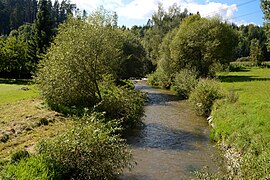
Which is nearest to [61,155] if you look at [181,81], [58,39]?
[58,39]

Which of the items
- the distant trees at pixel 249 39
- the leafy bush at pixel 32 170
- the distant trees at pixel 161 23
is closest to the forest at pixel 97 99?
the leafy bush at pixel 32 170

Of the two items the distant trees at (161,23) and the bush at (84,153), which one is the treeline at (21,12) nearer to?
the distant trees at (161,23)

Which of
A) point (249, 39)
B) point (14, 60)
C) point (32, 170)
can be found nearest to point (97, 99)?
point (32, 170)

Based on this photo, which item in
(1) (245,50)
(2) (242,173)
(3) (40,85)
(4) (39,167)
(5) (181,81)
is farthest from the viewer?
(1) (245,50)

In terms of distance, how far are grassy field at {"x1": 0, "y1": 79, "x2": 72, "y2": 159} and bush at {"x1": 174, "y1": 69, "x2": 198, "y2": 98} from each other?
19043 mm

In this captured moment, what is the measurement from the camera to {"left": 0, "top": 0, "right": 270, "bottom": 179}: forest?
11617mm

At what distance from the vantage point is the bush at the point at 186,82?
124 ft

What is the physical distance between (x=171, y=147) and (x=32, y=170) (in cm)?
1052

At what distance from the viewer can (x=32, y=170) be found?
9.96 metres

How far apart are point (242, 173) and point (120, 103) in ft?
47.4

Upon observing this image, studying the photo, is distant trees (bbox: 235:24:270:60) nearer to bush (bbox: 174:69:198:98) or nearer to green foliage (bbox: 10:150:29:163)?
bush (bbox: 174:69:198:98)

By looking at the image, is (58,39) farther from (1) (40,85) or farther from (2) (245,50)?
(2) (245,50)

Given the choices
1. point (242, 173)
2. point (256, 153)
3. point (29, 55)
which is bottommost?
point (256, 153)

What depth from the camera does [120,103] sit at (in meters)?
22.7
